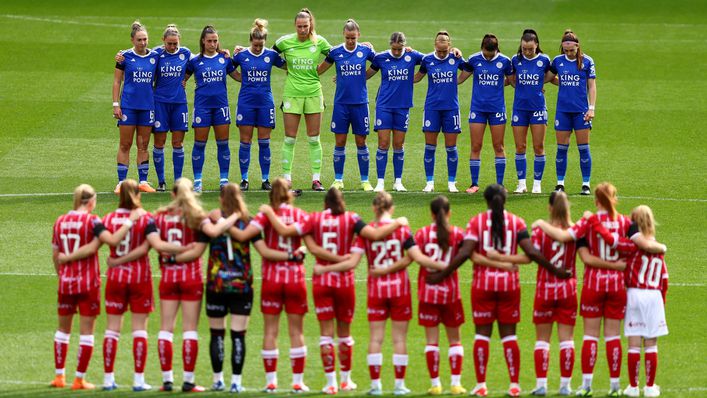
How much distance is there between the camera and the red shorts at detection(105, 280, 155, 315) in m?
11.5

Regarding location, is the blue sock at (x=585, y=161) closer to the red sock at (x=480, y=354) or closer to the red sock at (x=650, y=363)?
the red sock at (x=650, y=363)

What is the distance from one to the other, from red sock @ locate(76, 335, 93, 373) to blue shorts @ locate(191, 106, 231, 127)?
7.24 m

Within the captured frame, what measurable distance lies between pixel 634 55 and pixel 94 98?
1215 cm

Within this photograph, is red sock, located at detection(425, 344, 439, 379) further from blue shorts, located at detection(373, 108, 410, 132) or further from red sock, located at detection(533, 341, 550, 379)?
blue shorts, located at detection(373, 108, 410, 132)

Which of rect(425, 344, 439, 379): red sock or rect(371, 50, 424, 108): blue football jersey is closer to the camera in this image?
rect(425, 344, 439, 379): red sock

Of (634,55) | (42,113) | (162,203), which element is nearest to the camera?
(162,203)

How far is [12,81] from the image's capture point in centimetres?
2591

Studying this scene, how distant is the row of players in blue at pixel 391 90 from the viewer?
18281mm

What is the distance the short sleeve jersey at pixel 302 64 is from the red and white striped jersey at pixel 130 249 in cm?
715

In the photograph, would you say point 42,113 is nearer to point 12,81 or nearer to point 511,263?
point 12,81

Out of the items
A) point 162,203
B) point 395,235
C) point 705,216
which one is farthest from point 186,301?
point 705,216

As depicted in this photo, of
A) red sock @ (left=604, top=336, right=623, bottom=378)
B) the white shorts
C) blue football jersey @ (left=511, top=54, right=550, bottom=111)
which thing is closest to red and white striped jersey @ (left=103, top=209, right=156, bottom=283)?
red sock @ (left=604, top=336, right=623, bottom=378)

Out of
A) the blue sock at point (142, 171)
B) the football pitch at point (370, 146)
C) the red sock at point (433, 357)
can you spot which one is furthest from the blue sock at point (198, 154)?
the red sock at point (433, 357)

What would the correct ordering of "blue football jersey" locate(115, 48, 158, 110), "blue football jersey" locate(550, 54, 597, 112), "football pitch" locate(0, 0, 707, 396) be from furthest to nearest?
"blue football jersey" locate(550, 54, 597, 112) < "blue football jersey" locate(115, 48, 158, 110) < "football pitch" locate(0, 0, 707, 396)
